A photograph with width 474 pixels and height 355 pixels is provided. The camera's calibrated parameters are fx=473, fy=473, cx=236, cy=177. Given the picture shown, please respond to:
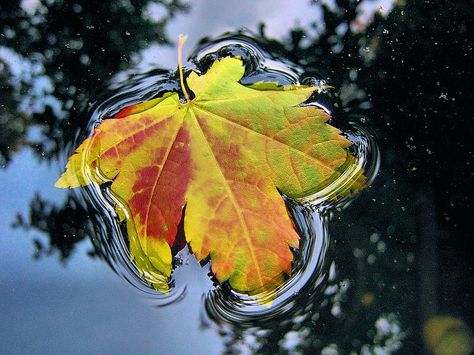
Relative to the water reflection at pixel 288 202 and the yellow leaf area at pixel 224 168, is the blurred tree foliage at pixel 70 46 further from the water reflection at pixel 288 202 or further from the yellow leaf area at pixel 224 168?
the yellow leaf area at pixel 224 168

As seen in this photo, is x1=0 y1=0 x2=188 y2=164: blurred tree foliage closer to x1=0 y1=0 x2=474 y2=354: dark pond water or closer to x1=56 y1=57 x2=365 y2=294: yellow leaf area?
x1=0 y1=0 x2=474 y2=354: dark pond water

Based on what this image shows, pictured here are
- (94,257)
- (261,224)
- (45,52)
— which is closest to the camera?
(261,224)

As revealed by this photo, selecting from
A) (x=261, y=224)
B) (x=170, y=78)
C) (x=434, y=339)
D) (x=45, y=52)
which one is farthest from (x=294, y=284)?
(x=45, y=52)

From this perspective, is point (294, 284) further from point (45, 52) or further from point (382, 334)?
point (45, 52)

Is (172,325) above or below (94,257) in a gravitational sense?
below

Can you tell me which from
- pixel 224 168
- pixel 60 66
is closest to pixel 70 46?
pixel 60 66

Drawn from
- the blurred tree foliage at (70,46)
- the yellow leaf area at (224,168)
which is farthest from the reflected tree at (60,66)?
the yellow leaf area at (224,168)

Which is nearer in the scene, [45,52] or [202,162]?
[202,162]
